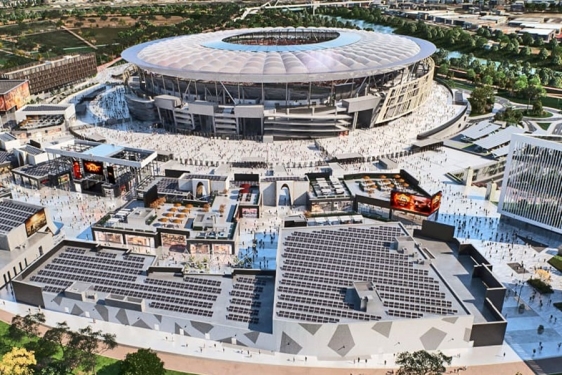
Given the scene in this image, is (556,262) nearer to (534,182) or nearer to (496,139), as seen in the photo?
(534,182)

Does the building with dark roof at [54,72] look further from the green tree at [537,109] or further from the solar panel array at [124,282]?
the green tree at [537,109]

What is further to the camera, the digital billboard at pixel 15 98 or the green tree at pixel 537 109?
the digital billboard at pixel 15 98

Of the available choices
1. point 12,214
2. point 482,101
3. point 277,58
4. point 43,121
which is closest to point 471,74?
point 482,101

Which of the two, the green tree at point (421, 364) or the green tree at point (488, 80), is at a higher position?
the green tree at point (488, 80)

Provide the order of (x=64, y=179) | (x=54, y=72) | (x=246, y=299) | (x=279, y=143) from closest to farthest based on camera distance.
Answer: (x=246, y=299), (x=64, y=179), (x=279, y=143), (x=54, y=72)

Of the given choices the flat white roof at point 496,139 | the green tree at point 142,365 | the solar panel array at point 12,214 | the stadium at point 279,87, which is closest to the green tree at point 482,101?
the stadium at point 279,87

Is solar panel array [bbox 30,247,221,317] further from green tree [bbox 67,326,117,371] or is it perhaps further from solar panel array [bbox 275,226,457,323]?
solar panel array [bbox 275,226,457,323]

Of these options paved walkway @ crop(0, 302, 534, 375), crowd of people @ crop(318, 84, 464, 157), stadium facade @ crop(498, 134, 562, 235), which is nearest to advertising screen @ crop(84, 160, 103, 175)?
paved walkway @ crop(0, 302, 534, 375)
